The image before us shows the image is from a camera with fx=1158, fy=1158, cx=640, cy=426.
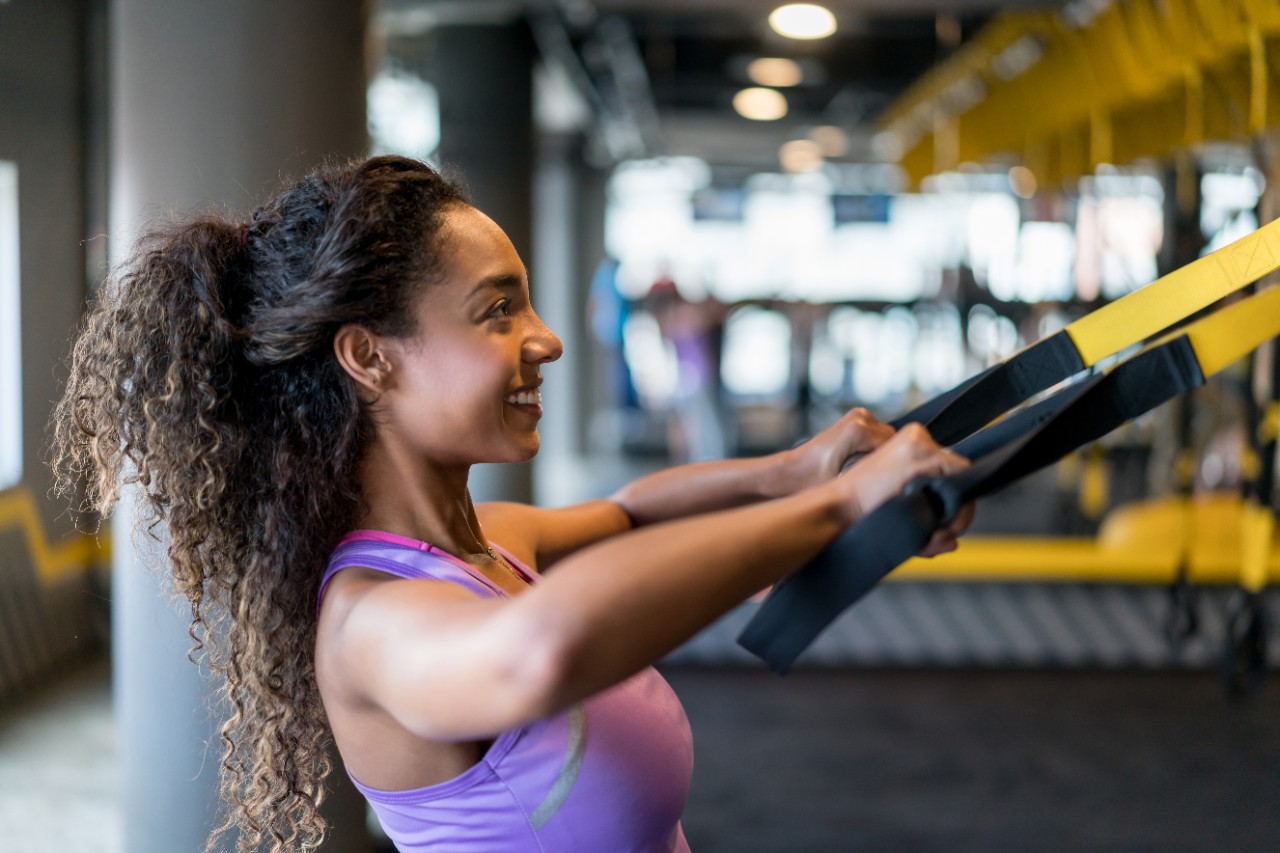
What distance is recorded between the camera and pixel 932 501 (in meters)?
0.85

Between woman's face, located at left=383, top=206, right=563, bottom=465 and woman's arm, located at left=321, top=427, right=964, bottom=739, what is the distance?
0.18 metres

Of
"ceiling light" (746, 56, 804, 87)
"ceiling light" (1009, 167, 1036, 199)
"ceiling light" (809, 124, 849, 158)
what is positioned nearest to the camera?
"ceiling light" (1009, 167, 1036, 199)

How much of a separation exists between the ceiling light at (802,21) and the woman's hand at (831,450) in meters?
4.34

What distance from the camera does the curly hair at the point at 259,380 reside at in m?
1.04

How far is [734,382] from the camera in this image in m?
Answer: 11.6

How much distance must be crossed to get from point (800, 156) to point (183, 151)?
10091 mm

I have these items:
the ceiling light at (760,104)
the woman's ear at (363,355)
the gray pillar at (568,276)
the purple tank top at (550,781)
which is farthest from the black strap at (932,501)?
the gray pillar at (568,276)

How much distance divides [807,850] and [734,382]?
337 inches

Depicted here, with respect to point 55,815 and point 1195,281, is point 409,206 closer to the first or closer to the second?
point 1195,281

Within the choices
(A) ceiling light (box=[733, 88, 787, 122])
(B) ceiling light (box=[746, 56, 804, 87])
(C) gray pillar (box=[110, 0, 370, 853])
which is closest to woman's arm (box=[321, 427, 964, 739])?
(C) gray pillar (box=[110, 0, 370, 853])

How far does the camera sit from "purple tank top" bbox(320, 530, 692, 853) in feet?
3.25

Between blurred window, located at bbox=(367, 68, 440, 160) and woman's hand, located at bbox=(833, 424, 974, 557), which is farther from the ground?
blurred window, located at bbox=(367, 68, 440, 160)

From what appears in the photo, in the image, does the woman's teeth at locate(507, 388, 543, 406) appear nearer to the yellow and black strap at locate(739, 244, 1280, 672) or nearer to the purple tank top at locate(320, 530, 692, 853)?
the purple tank top at locate(320, 530, 692, 853)

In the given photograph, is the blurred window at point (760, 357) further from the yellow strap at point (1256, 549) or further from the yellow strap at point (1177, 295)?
the yellow strap at point (1177, 295)
